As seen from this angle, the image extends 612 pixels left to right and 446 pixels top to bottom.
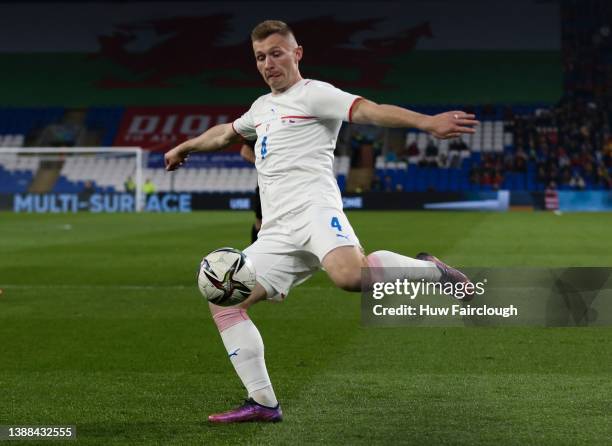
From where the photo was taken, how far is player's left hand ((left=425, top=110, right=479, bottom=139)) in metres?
4.91

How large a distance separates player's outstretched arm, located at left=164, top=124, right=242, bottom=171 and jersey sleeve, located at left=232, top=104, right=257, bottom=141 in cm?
5

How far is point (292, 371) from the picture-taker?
7066mm

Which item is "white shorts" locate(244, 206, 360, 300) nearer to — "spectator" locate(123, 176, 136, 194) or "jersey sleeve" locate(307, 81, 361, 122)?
"jersey sleeve" locate(307, 81, 361, 122)

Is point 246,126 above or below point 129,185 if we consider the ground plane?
above

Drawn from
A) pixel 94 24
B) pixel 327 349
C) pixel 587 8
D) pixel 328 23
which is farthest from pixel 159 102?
pixel 327 349

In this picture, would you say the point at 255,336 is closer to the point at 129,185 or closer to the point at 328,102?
the point at 328,102

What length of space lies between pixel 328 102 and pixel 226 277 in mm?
1063

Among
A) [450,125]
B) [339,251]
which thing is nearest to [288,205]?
[339,251]

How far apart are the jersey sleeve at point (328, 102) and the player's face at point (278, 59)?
0.46 feet

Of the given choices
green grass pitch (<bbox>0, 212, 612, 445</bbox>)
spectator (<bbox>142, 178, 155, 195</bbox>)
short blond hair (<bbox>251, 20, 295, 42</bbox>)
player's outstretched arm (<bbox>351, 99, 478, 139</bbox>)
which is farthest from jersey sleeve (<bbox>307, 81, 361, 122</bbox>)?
spectator (<bbox>142, 178, 155, 195</bbox>)

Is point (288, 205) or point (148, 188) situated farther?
point (148, 188)

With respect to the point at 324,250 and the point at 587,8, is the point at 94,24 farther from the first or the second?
the point at 324,250

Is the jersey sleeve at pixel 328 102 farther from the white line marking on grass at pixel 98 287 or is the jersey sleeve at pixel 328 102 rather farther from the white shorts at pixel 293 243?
the white line marking on grass at pixel 98 287

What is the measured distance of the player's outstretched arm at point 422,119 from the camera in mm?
4922
